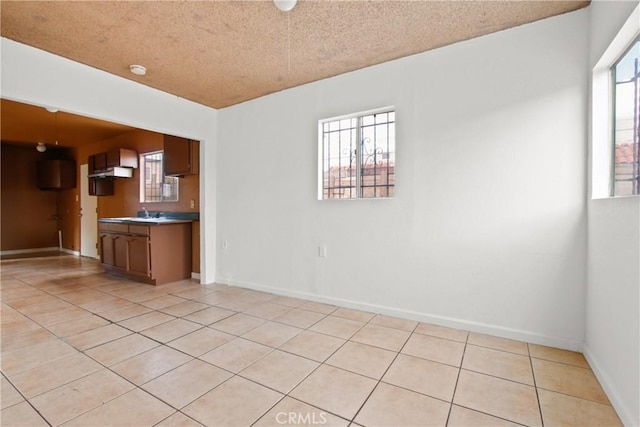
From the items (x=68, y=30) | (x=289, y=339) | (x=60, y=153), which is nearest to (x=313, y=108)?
(x=68, y=30)

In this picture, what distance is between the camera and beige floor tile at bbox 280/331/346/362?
7.29 ft

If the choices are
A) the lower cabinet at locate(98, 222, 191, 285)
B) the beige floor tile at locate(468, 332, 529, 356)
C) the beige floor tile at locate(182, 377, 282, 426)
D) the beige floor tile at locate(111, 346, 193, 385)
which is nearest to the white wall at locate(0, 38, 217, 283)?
the lower cabinet at locate(98, 222, 191, 285)

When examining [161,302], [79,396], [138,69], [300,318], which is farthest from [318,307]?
[138,69]

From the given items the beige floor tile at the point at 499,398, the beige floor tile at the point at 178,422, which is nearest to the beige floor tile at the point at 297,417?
the beige floor tile at the point at 178,422

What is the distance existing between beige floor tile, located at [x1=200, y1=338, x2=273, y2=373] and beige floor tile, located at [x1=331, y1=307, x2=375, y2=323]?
0.97 m

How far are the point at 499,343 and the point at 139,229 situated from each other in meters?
4.62

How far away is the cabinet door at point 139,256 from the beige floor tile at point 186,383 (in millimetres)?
2624

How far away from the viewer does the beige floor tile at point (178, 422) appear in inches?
58.5

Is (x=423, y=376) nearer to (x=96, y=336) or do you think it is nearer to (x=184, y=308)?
(x=184, y=308)

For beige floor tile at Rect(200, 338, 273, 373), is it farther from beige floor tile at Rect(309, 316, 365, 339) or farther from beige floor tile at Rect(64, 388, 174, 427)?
beige floor tile at Rect(309, 316, 365, 339)

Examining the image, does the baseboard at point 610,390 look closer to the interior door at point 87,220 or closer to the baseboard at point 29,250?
the interior door at point 87,220

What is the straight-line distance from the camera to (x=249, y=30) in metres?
2.41

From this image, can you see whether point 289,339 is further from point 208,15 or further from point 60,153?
point 60,153

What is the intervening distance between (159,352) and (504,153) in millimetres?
3209
